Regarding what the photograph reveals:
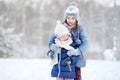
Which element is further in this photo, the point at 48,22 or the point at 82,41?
the point at 48,22

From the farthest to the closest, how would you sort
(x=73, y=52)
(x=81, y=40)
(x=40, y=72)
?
(x=40, y=72), (x=81, y=40), (x=73, y=52)

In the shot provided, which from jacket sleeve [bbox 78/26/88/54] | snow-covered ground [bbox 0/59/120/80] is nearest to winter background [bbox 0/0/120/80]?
snow-covered ground [bbox 0/59/120/80]

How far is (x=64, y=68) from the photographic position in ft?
14.1

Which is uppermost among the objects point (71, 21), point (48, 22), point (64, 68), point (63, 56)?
point (48, 22)

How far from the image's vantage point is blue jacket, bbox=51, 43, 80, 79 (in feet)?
14.0

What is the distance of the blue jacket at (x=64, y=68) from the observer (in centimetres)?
428

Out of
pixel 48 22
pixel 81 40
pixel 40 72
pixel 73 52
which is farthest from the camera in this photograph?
pixel 48 22

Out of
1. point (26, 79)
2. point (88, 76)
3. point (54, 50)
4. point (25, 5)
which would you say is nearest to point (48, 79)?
point (26, 79)

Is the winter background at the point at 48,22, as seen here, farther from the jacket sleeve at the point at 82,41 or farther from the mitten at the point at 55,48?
the mitten at the point at 55,48

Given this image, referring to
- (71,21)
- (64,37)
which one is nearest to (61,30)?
(64,37)

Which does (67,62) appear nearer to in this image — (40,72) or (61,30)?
(61,30)

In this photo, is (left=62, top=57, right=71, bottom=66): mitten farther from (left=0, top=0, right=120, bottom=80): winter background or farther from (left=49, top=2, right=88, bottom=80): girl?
(left=0, top=0, right=120, bottom=80): winter background

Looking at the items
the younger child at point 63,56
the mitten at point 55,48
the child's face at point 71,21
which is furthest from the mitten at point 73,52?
the child's face at point 71,21

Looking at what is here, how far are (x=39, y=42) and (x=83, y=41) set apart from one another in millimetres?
28292
